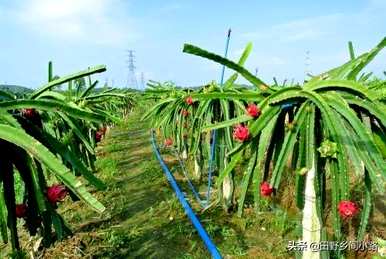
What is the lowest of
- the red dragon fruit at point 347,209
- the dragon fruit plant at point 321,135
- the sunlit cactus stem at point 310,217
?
the sunlit cactus stem at point 310,217

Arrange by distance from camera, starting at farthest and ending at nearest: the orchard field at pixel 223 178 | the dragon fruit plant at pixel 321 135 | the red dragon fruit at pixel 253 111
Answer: the red dragon fruit at pixel 253 111 → the dragon fruit plant at pixel 321 135 → the orchard field at pixel 223 178

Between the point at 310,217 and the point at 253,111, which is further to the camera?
the point at 310,217

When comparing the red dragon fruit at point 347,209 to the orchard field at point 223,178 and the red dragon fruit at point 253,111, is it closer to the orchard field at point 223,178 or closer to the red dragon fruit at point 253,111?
the orchard field at point 223,178

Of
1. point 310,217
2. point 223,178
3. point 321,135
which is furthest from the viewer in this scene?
point 223,178

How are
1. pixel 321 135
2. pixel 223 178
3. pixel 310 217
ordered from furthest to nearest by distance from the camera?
pixel 223 178 < pixel 310 217 < pixel 321 135

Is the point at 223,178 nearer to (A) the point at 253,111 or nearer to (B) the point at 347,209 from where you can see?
(A) the point at 253,111

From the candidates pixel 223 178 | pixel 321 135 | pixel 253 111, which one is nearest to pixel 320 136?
pixel 321 135

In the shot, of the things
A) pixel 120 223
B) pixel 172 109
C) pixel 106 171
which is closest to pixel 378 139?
pixel 120 223

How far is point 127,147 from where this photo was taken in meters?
12.9

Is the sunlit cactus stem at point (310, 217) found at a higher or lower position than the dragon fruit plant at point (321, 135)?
lower

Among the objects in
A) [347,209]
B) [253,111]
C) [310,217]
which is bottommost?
[310,217]

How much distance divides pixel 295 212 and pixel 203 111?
1.78 m

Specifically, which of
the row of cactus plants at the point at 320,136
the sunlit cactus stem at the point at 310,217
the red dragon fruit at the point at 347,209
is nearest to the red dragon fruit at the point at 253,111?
the row of cactus plants at the point at 320,136

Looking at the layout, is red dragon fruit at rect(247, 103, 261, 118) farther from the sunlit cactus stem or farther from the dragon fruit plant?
the sunlit cactus stem
